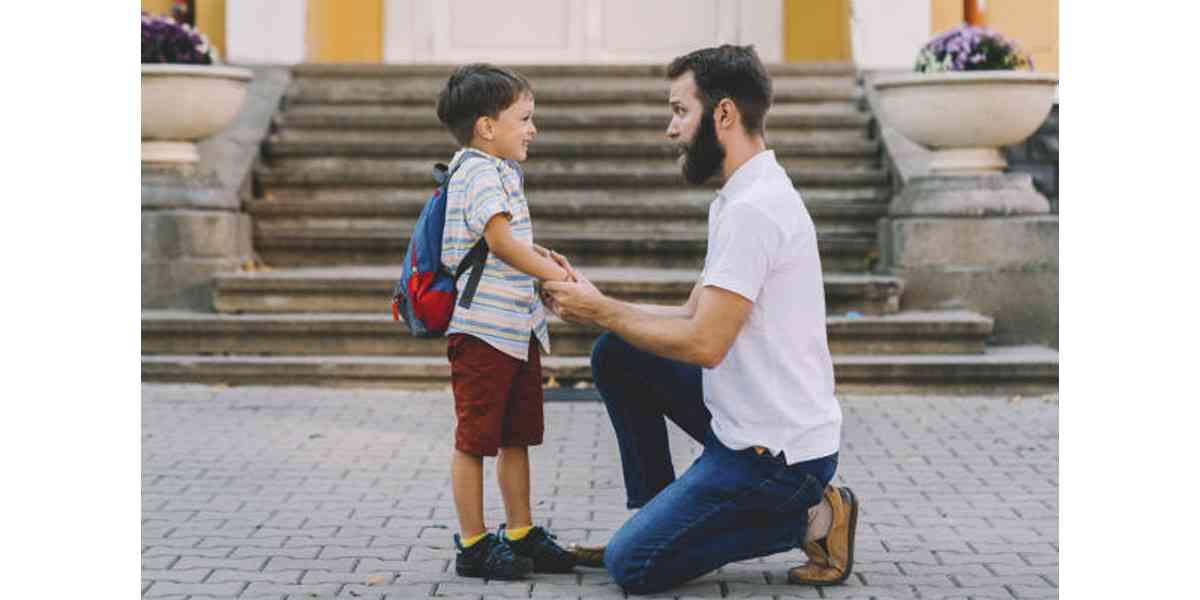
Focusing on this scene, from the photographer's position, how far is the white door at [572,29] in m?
13.8

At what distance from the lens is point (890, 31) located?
12203 millimetres

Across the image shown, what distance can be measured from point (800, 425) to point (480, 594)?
939 millimetres

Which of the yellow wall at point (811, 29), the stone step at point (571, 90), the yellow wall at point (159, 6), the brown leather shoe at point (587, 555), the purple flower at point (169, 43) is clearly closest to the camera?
the brown leather shoe at point (587, 555)

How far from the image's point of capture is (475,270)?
4.74 metres

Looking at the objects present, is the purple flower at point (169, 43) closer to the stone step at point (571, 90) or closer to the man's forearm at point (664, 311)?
the stone step at point (571, 90)

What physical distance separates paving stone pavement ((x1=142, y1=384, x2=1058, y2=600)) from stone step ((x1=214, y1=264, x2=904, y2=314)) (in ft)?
2.62

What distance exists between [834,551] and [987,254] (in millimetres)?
4744

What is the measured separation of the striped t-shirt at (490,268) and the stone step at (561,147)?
20.5ft

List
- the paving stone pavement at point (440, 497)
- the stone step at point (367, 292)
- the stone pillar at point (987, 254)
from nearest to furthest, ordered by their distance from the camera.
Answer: the paving stone pavement at point (440, 497) < the stone step at point (367, 292) < the stone pillar at point (987, 254)

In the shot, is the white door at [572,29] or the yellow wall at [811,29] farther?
the white door at [572,29]

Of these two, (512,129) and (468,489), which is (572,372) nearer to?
(468,489)

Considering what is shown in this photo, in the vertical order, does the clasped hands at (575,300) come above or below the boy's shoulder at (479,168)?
below

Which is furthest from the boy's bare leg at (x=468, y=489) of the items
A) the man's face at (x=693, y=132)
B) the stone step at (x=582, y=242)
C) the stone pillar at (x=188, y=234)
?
the stone step at (x=582, y=242)

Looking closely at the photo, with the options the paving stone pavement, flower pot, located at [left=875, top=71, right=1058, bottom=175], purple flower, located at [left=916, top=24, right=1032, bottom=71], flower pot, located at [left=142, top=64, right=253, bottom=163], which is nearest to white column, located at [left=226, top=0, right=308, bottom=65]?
flower pot, located at [left=142, top=64, right=253, bottom=163]
